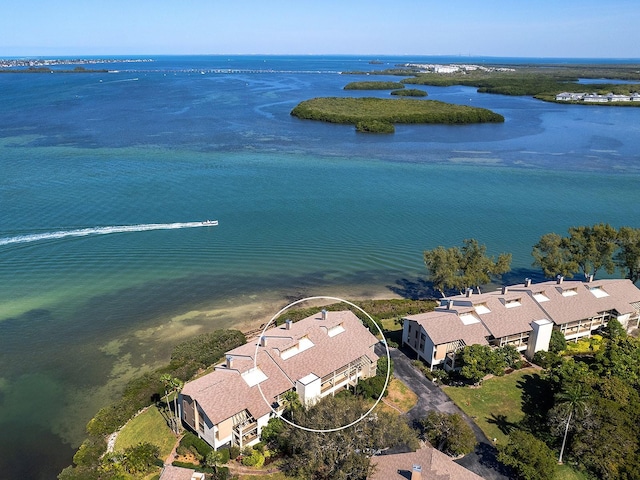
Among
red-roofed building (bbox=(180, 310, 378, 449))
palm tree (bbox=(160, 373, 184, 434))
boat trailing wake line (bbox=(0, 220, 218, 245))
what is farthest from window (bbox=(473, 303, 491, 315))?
boat trailing wake line (bbox=(0, 220, 218, 245))

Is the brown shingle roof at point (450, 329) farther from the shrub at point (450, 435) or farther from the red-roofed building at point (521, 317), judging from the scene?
the shrub at point (450, 435)

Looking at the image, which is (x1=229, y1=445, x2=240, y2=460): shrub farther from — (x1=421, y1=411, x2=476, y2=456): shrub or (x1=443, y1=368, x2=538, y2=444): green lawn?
(x1=443, y1=368, x2=538, y2=444): green lawn

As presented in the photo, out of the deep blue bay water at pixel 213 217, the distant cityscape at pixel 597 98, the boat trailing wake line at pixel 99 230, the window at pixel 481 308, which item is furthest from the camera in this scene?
the distant cityscape at pixel 597 98

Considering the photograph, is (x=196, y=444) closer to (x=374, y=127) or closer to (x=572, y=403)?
(x=572, y=403)

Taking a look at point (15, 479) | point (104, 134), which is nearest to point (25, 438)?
point (15, 479)

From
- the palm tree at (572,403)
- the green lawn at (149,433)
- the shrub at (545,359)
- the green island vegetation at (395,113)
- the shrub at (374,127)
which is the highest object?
the green island vegetation at (395,113)

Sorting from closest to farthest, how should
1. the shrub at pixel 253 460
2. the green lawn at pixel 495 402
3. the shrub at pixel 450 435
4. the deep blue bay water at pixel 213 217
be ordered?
1. the shrub at pixel 253 460
2. the shrub at pixel 450 435
3. the green lawn at pixel 495 402
4. the deep blue bay water at pixel 213 217

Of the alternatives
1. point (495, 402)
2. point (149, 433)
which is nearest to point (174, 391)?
point (149, 433)

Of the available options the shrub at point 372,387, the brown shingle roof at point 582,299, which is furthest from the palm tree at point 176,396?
the brown shingle roof at point 582,299
